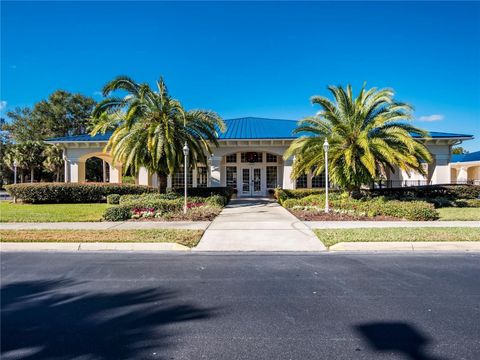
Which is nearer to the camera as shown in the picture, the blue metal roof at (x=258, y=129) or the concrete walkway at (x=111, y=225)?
the concrete walkway at (x=111, y=225)

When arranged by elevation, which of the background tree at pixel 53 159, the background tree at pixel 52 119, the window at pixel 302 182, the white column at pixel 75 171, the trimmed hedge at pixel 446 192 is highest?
the background tree at pixel 52 119

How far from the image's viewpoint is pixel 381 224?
991 cm

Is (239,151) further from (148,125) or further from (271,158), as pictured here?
(148,125)

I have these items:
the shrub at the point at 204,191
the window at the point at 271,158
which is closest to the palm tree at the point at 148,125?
the shrub at the point at 204,191

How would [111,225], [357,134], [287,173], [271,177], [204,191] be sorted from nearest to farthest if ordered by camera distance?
[111,225], [357,134], [204,191], [287,173], [271,177]

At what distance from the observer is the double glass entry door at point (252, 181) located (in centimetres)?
2388

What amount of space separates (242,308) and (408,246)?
16.3 ft

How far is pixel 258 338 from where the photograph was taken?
10.4 ft

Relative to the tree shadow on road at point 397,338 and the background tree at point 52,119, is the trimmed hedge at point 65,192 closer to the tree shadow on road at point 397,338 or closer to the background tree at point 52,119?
the tree shadow on road at point 397,338

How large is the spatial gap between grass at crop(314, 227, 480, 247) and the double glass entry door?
15060 mm

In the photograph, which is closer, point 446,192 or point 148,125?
point 148,125

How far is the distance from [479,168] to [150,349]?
128 feet

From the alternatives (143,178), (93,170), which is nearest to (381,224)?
(143,178)

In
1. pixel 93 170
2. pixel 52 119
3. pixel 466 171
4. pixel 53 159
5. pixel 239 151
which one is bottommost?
pixel 466 171
